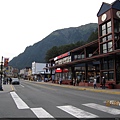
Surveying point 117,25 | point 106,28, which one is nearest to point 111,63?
point 117,25

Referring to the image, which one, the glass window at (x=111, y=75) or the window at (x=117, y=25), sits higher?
the window at (x=117, y=25)

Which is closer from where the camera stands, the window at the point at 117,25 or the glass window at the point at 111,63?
the glass window at the point at 111,63

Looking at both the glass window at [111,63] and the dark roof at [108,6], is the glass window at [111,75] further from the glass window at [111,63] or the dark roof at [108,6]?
the dark roof at [108,6]

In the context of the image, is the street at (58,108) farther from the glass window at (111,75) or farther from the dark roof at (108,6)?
the dark roof at (108,6)

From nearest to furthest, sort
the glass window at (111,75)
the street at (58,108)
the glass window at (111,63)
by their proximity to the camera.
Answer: the street at (58,108), the glass window at (111,75), the glass window at (111,63)

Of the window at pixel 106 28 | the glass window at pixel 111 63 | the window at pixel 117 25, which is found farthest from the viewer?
A: the window at pixel 106 28

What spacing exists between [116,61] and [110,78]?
2749mm

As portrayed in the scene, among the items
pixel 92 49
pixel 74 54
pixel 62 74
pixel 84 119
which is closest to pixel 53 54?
pixel 62 74

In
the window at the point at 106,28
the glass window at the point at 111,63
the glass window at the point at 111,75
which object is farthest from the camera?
the window at the point at 106,28

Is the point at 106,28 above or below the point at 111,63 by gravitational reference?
above

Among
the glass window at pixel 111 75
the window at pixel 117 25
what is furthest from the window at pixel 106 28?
the glass window at pixel 111 75

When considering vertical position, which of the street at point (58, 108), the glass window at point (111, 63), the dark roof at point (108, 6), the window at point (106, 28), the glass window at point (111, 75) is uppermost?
the dark roof at point (108, 6)

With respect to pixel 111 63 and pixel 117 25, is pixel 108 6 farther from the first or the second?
pixel 111 63

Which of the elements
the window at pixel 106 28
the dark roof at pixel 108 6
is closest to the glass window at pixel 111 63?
the window at pixel 106 28
